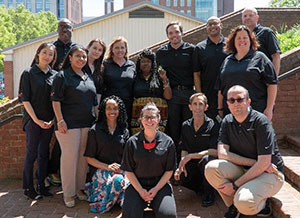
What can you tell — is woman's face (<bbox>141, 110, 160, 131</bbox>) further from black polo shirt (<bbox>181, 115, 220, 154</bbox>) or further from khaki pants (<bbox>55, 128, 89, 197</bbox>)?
→ khaki pants (<bbox>55, 128, 89, 197</bbox>)

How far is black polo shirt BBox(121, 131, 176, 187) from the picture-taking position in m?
3.89

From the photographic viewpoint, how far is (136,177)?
3928 mm

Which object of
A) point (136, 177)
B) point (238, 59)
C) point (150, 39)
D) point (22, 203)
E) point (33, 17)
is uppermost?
point (33, 17)

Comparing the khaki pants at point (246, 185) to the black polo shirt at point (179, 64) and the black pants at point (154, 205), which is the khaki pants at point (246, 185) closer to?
the black pants at point (154, 205)

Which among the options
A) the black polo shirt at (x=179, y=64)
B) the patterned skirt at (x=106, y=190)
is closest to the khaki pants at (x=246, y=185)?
the patterned skirt at (x=106, y=190)

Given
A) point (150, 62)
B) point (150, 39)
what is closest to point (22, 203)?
point (150, 62)

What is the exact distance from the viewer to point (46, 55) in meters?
4.51

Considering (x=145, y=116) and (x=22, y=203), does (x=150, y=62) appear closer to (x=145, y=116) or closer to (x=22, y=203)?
(x=145, y=116)

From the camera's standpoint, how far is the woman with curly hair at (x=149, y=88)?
4.82 metres

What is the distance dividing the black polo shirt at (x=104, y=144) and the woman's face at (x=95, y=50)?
3.05 ft

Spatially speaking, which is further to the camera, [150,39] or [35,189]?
[150,39]

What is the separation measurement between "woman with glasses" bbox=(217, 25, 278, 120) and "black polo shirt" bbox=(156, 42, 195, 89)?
0.84m

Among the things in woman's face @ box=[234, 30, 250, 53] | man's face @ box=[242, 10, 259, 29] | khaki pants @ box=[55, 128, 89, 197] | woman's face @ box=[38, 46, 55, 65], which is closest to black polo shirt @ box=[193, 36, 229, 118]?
man's face @ box=[242, 10, 259, 29]

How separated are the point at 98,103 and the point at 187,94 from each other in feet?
3.90
